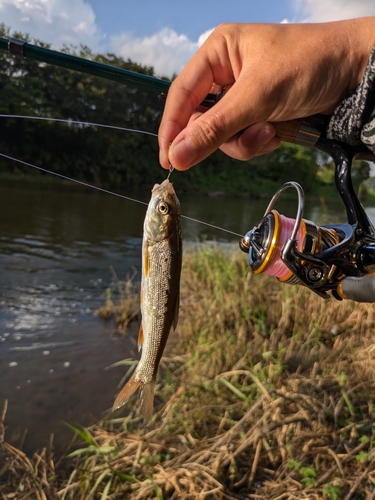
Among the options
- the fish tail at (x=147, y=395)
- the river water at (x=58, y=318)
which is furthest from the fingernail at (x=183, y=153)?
the river water at (x=58, y=318)

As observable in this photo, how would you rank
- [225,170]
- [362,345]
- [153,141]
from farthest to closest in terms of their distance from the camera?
[225,170], [153,141], [362,345]

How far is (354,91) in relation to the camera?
5.08 feet

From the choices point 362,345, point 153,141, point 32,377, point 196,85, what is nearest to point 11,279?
point 32,377

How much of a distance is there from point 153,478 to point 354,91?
7.17ft

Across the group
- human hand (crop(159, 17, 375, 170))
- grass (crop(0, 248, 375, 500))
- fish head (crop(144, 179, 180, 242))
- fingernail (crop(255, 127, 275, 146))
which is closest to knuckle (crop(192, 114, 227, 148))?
human hand (crop(159, 17, 375, 170))

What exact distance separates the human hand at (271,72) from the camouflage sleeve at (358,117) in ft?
0.24

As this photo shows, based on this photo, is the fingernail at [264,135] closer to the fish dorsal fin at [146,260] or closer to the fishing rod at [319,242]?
the fishing rod at [319,242]

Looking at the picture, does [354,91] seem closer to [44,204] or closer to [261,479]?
[261,479]

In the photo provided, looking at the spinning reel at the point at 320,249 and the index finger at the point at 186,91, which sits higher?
the index finger at the point at 186,91

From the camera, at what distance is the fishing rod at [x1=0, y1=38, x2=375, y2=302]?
140 centimetres

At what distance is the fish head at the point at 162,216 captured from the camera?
1608mm

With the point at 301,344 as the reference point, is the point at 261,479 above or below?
below

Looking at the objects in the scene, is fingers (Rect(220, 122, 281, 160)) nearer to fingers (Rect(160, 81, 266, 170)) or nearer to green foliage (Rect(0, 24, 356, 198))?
fingers (Rect(160, 81, 266, 170))

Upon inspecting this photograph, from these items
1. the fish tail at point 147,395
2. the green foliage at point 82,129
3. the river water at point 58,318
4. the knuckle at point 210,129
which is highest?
the green foliage at point 82,129
